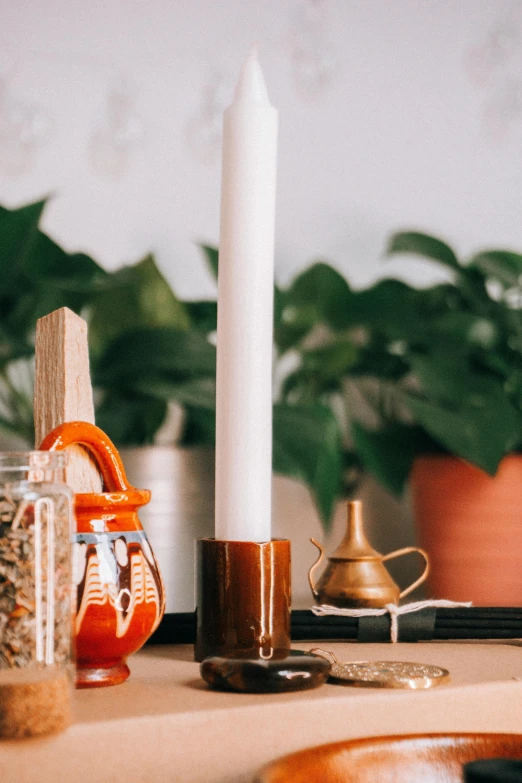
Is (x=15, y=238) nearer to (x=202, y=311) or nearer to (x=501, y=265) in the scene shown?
(x=202, y=311)

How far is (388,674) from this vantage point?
413 mm

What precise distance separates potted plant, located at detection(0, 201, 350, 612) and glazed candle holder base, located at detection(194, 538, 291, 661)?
7.8 inches

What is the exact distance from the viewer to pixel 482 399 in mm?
759

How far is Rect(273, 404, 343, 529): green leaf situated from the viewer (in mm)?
695

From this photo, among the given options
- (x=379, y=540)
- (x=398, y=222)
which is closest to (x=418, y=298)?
(x=398, y=222)

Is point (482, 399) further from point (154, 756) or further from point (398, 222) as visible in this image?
point (154, 756)

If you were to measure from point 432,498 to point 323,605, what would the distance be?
0.25 meters

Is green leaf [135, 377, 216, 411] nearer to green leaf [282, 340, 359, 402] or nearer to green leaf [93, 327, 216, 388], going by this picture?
green leaf [93, 327, 216, 388]

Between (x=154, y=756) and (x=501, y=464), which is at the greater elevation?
(x=501, y=464)

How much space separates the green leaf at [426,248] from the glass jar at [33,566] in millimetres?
616

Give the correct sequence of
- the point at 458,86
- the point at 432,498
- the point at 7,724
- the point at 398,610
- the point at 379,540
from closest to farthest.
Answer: the point at 7,724, the point at 398,610, the point at 432,498, the point at 379,540, the point at 458,86

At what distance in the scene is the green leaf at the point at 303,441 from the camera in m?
0.70

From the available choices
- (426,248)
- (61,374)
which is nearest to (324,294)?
(426,248)

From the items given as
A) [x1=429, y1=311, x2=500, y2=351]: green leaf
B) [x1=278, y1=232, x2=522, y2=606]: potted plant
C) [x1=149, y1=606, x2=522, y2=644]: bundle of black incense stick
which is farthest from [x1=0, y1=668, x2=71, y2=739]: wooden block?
[x1=429, y1=311, x2=500, y2=351]: green leaf
